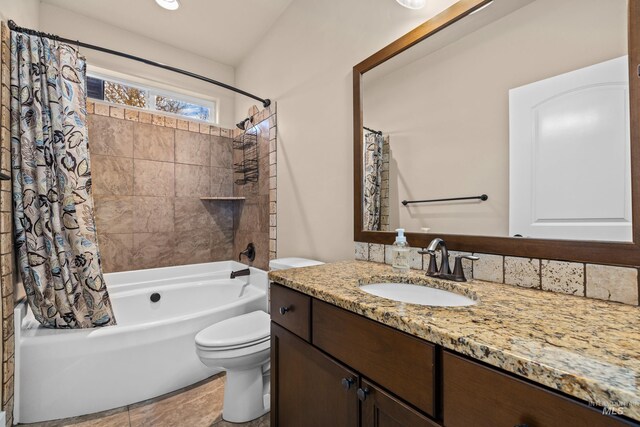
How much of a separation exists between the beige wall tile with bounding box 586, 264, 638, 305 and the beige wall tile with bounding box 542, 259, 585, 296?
0.02 metres

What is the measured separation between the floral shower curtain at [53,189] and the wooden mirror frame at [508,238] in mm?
1658

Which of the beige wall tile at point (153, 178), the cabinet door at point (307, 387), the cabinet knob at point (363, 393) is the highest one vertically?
the beige wall tile at point (153, 178)

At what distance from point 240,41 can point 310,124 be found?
1.38 meters

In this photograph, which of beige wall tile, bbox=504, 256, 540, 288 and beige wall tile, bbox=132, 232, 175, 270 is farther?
beige wall tile, bbox=132, 232, 175, 270

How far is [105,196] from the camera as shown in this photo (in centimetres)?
239

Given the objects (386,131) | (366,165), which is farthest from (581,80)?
(366,165)

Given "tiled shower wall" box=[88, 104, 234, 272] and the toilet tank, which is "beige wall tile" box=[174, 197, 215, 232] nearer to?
"tiled shower wall" box=[88, 104, 234, 272]

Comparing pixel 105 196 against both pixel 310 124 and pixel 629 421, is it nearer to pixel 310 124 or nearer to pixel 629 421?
pixel 310 124

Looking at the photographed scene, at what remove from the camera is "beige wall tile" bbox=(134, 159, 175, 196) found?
100 inches

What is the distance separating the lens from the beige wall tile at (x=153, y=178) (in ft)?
8.34

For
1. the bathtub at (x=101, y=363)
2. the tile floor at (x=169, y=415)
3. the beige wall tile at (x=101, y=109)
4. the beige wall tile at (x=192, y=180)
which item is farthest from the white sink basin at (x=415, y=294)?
the beige wall tile at (x=101, y=109)

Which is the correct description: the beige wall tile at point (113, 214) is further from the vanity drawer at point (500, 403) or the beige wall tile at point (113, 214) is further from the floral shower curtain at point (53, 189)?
the vanity drawer at point (500, 403)

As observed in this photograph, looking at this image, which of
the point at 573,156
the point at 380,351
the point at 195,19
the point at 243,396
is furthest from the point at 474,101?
the point at 195,19

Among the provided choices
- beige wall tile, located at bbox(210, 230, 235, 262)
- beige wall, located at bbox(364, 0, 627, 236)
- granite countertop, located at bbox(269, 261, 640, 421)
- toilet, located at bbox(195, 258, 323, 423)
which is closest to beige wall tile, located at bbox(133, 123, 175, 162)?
beige wall tile, located at bbox(210, 230, 235, 262)
